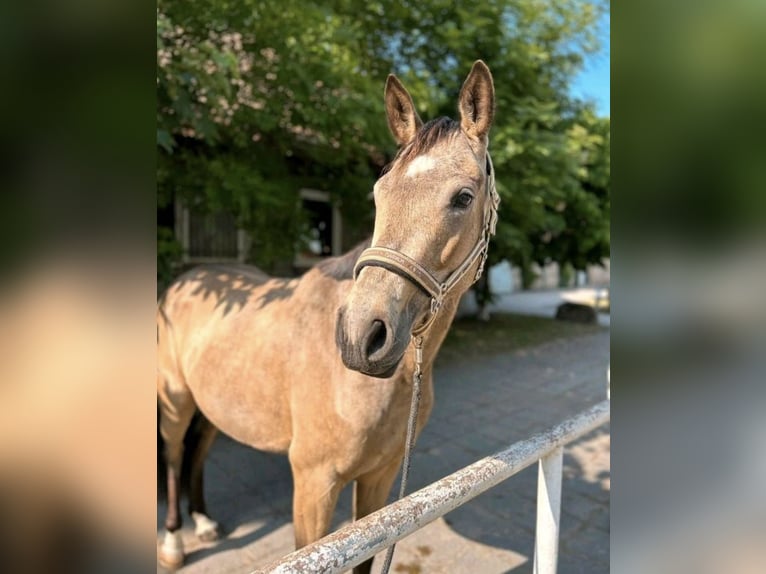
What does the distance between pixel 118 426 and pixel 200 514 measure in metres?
2.85

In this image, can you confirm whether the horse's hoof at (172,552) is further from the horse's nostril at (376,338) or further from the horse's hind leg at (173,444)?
Answer: the horse's nostril at (376,338)

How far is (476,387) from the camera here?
6207mm

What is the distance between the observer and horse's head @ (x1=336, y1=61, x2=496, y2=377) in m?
1.14

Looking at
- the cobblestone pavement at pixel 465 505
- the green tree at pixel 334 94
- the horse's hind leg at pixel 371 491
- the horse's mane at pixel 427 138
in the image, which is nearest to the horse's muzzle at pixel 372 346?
the horse's mane at pixel 427 138

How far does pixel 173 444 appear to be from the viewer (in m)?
2.89

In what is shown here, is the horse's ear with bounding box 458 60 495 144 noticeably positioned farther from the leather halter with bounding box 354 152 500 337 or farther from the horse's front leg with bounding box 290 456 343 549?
the horse's front leg with bounding box 290 456 343 549

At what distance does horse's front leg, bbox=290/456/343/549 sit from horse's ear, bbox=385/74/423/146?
123 cm

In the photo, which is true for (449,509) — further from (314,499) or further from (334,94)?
(334,94)

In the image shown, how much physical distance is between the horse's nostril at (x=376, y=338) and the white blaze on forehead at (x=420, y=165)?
421 mm

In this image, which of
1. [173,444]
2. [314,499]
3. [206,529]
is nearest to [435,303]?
[314,499]

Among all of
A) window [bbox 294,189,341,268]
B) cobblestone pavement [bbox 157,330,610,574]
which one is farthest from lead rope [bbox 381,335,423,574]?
window [bbox 294,189,341,268]

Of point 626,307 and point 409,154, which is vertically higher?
point 409,154

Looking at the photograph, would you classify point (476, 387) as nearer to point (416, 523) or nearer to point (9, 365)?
point (416, 523)

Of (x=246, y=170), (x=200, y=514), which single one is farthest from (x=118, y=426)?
Result: (x=246, y=170)
